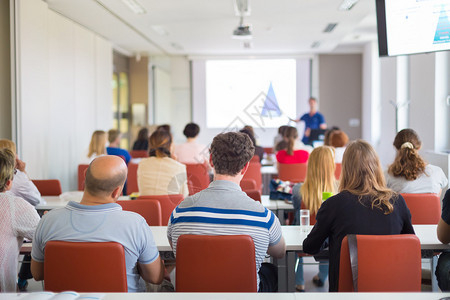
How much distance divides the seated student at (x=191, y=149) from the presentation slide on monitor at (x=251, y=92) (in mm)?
6005

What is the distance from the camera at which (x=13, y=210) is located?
8.22ft

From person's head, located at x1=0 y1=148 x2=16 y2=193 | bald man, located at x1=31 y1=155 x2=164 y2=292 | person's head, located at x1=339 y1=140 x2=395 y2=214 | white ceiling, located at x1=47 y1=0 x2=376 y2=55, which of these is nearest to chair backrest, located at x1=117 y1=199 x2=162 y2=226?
person's head, located at x1=0 y1=148 x2=16 y2=193

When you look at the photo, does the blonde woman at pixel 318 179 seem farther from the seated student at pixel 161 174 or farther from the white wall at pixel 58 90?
the white wall at pixel 58 90

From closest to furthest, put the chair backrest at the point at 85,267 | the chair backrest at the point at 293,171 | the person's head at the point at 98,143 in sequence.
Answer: the chair backrest at the point at 85,267 → the chair backrest at the point at 293,171 → the person's head at the point at 98,143

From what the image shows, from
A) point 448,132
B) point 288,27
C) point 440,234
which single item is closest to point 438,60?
point 448,132

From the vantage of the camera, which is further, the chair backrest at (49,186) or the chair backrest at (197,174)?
the chair backrest at (197,174)

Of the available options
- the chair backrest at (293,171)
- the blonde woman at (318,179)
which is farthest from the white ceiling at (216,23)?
the blonde woman at (318,179)

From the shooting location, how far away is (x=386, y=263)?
215 cm

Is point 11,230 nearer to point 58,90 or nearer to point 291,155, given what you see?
point 291,155

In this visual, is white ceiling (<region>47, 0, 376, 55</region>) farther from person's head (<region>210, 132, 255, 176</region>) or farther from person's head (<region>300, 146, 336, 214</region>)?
person's head (<region>210, 132, 255, 176</region>)

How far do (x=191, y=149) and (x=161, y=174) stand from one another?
6.34 feet

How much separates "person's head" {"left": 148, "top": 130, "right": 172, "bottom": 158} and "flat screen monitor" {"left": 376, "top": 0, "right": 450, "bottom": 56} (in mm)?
2435

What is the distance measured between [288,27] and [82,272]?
782cm

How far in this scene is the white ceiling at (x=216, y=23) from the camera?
724 centimetres
